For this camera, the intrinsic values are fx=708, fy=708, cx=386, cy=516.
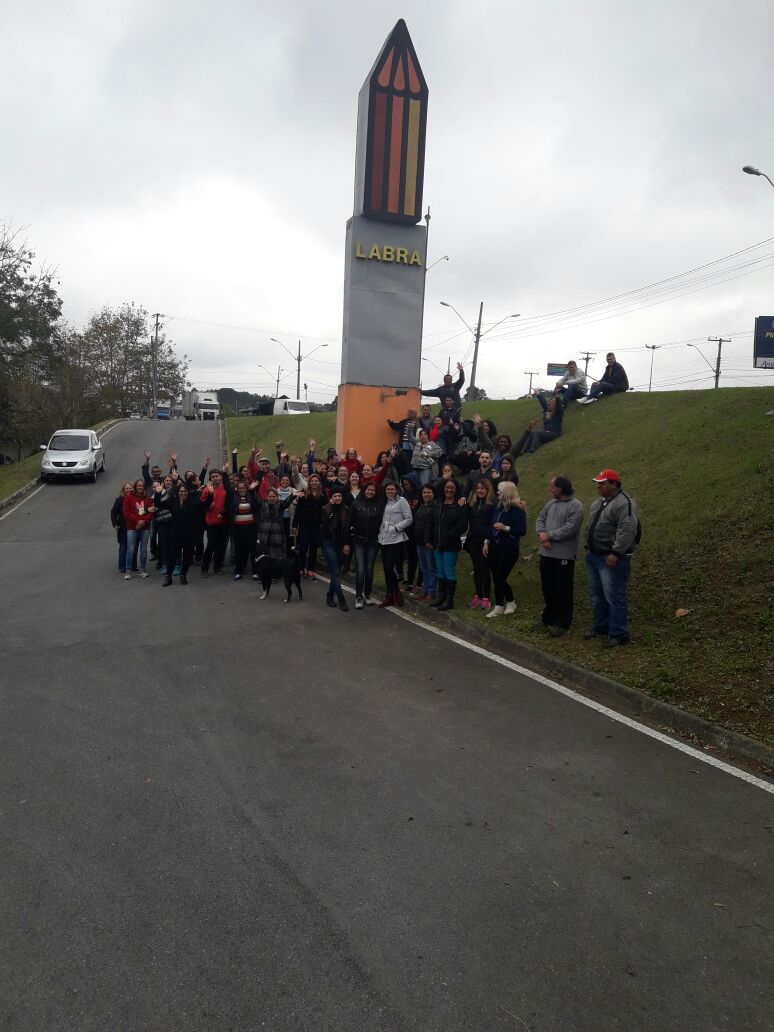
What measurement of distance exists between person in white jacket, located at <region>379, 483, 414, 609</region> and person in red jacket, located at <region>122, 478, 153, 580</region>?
4.89 m

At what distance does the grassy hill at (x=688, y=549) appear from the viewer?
6754mm

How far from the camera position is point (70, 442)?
25.7 meters

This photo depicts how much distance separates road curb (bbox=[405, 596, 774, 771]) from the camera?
5547 mm

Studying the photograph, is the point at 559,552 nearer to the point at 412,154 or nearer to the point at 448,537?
the point at 448,537

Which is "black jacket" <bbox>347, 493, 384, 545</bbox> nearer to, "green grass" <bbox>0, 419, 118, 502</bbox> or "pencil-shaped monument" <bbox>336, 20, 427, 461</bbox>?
"pencil-shaped monument" <bbox>336, 20, 427, 461</bbox>

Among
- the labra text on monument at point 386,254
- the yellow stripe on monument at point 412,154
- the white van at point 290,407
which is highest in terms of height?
the yellow stripe on monument at point 412,154

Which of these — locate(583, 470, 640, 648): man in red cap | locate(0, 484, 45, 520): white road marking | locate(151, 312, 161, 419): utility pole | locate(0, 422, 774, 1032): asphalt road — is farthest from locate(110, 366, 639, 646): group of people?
locate(151, 312, 161, 419): utility pole

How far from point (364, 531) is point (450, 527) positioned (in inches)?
55.8

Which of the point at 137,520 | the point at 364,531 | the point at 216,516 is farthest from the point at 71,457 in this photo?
the point at 364,531

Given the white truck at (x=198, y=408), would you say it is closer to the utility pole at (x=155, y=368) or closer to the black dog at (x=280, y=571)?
the utility pole at (x=155, y=368)

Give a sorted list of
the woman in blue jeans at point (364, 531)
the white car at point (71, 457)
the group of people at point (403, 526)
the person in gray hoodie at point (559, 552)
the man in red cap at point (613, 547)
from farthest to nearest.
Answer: the white car at point (71, 457), the woman in blue jeans at point (364, 531), the person in gray hoodie at point (559, 552), the group of people at point (403, 526), the man in red cap at point (613, 547)

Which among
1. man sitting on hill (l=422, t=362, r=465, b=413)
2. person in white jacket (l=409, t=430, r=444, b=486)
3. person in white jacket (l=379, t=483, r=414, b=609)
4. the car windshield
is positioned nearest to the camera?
person in white jacket (l=379, t=483, r=414, b=609)

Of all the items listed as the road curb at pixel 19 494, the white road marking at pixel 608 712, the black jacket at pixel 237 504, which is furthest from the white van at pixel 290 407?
the white road marking at pixel 608 712

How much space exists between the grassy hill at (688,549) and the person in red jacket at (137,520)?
574cm
